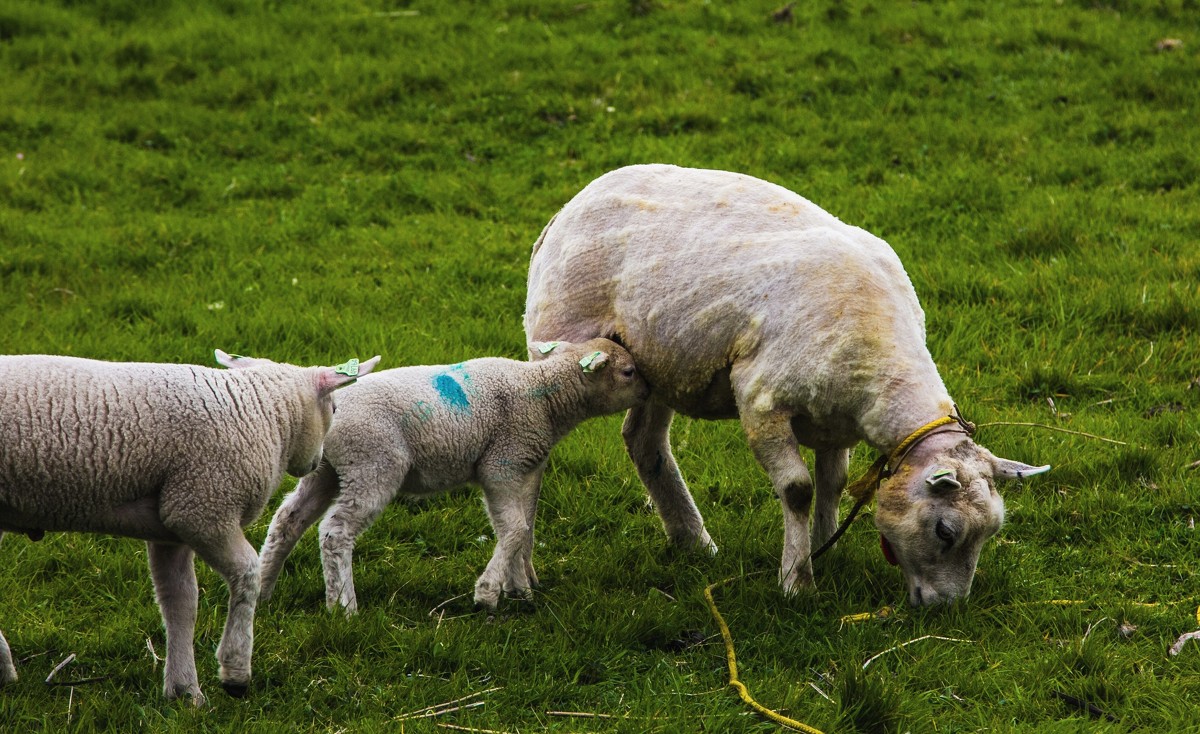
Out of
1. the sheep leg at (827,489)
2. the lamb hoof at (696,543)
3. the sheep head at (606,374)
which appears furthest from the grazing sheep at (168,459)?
the sheep leg at (827,489)

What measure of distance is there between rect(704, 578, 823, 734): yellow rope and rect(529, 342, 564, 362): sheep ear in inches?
48.8

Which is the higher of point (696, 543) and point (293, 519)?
point (293, 519)

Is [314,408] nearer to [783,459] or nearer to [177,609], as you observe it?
[177,609]

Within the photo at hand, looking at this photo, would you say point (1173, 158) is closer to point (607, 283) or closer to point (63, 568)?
point (607, 283)

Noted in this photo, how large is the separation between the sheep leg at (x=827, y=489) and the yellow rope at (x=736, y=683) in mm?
612

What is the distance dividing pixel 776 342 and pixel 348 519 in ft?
6.07

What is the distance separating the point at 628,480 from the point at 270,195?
5560 millimetres

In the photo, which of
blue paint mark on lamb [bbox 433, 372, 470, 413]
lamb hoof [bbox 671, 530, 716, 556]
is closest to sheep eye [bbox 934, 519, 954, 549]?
lamb hoof [bbox 671, 530, 716, 556]

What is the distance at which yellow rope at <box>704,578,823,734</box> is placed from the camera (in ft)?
14.5

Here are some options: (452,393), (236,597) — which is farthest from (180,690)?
(452,393)

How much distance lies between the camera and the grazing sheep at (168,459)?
13.1 ft

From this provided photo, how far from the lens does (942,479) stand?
4730 mm

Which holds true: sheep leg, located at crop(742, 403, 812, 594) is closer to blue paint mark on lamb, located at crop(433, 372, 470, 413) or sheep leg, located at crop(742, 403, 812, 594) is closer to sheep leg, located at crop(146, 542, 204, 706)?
blue paint mark on lamb, located at crop(433, 372, 470, 413)

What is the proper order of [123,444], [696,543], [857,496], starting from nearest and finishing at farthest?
[123,444], [857,496], [696,543]
